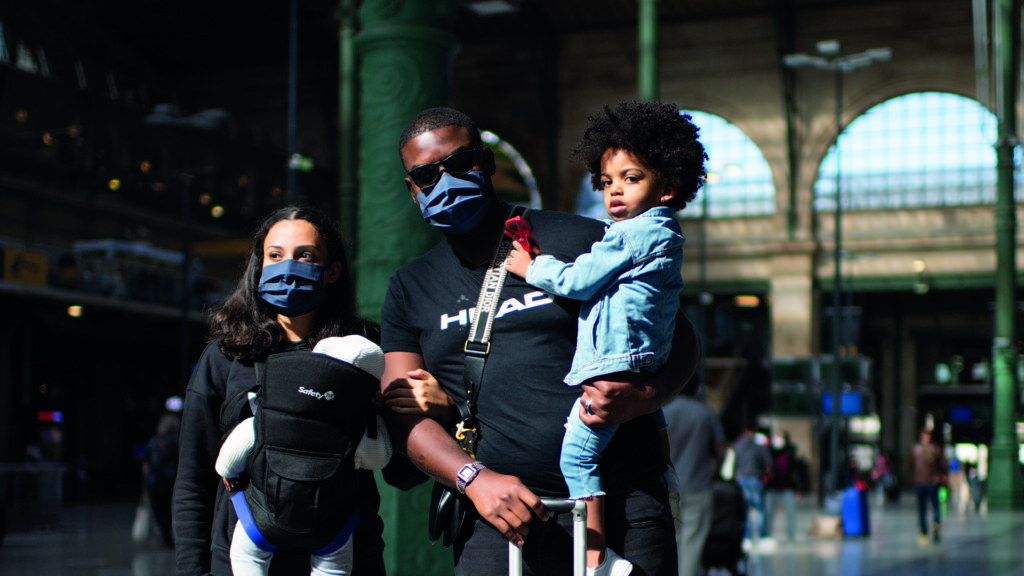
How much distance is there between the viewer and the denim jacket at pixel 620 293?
289 centimetres

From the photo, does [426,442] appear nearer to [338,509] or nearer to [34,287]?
[338,509]

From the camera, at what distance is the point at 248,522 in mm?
3193

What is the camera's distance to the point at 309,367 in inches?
119

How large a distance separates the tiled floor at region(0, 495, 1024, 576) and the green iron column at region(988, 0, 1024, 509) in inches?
87.2

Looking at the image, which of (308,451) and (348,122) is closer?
(308,451)

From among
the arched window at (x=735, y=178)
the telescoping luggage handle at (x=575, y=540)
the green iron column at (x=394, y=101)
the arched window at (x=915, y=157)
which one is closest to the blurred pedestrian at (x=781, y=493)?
the green iron column at (x=394, y=101)

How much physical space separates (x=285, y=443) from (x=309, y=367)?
0.66 ft

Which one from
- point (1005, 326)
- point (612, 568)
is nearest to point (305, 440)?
point (612, 568)

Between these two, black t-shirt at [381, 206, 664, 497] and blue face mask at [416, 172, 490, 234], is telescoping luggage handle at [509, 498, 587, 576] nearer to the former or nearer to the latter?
black t-shirt at [381, 206, 664, 497]

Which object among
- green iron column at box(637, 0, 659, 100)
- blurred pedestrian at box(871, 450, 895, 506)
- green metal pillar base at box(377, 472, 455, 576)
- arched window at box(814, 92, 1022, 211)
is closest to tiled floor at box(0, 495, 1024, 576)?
green iron column at box(637, 0, 659, 100)

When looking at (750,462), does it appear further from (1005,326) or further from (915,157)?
(915,157)

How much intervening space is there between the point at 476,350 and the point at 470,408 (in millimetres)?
151

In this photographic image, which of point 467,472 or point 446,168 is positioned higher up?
point 446,168

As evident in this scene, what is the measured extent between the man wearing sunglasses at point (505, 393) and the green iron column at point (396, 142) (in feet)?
11.3
